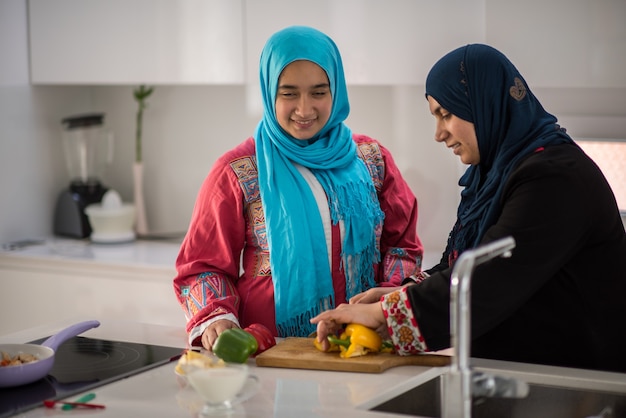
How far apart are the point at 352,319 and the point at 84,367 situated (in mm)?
557

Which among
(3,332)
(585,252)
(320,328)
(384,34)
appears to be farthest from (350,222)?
(3,332)

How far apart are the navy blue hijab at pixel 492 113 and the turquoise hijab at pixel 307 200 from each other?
46 cm

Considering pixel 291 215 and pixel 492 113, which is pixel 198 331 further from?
pixel 492 113

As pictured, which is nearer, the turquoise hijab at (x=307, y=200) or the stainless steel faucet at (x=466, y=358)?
the stainless steel faucet at (x=466, y=358)

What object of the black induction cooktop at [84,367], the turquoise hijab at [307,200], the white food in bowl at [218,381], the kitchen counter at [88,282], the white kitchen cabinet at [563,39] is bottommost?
the kitchen counter at [88,282]

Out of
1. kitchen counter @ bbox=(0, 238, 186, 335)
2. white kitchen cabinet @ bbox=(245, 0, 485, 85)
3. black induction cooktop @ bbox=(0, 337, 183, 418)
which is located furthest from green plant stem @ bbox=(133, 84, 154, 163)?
black induction cooktop @ bbox=(0, 337, 183, 418)

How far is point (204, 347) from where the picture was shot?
2.12m

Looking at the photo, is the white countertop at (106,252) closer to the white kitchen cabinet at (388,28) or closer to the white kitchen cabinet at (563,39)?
the white kitchen cabinet at (388,28)

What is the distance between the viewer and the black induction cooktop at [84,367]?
178 cm

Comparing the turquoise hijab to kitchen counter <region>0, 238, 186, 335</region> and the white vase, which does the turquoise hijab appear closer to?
kitchen counter <region>0, 238, 186, 335</region>

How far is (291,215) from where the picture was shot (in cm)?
239

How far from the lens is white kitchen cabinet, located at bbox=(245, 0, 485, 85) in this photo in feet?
9.93

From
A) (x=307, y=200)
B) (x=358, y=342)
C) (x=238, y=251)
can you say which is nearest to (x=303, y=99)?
Result: (x=307, y=200)

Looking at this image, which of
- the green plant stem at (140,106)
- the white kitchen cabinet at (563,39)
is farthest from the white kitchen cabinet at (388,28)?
the green plant stem at (140,106)
